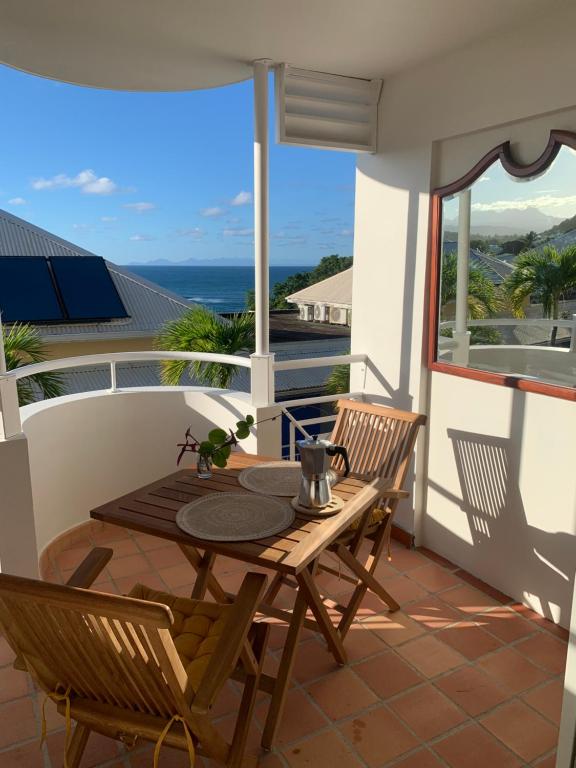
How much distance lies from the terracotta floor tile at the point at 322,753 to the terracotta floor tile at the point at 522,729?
1.78ft

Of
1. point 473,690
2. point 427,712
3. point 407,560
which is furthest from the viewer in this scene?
point 407,560

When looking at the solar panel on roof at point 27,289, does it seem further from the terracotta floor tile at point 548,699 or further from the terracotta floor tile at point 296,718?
the terracotta floor tile at point 548,699

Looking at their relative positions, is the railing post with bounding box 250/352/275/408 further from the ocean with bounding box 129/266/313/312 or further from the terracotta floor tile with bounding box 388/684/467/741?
the ocean with bounding box 129/266/313/312

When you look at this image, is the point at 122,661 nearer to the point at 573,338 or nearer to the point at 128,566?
the point at 128,566

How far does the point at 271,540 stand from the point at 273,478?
0.59 m

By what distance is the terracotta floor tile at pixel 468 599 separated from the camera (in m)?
2.98

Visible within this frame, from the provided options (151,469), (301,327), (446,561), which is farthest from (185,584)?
(301,327)

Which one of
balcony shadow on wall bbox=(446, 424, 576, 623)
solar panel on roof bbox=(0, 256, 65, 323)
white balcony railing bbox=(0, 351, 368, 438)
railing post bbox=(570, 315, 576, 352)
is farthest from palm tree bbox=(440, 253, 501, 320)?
solar panel on roof bbox=(0, 256, 65, 323)

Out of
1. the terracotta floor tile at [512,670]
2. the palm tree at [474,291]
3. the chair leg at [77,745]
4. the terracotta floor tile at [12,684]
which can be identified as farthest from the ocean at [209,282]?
the chair leg at [77,745]

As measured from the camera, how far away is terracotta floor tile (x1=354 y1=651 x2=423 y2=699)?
238cm

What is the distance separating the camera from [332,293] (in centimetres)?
1388

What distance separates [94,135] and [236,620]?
5808 centimetres

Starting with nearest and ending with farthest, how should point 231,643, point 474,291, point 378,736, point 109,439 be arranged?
1. point 231,643
2. point 378,736
3. point 474,291
4. point 109,439

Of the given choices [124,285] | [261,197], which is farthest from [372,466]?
[124,285]
